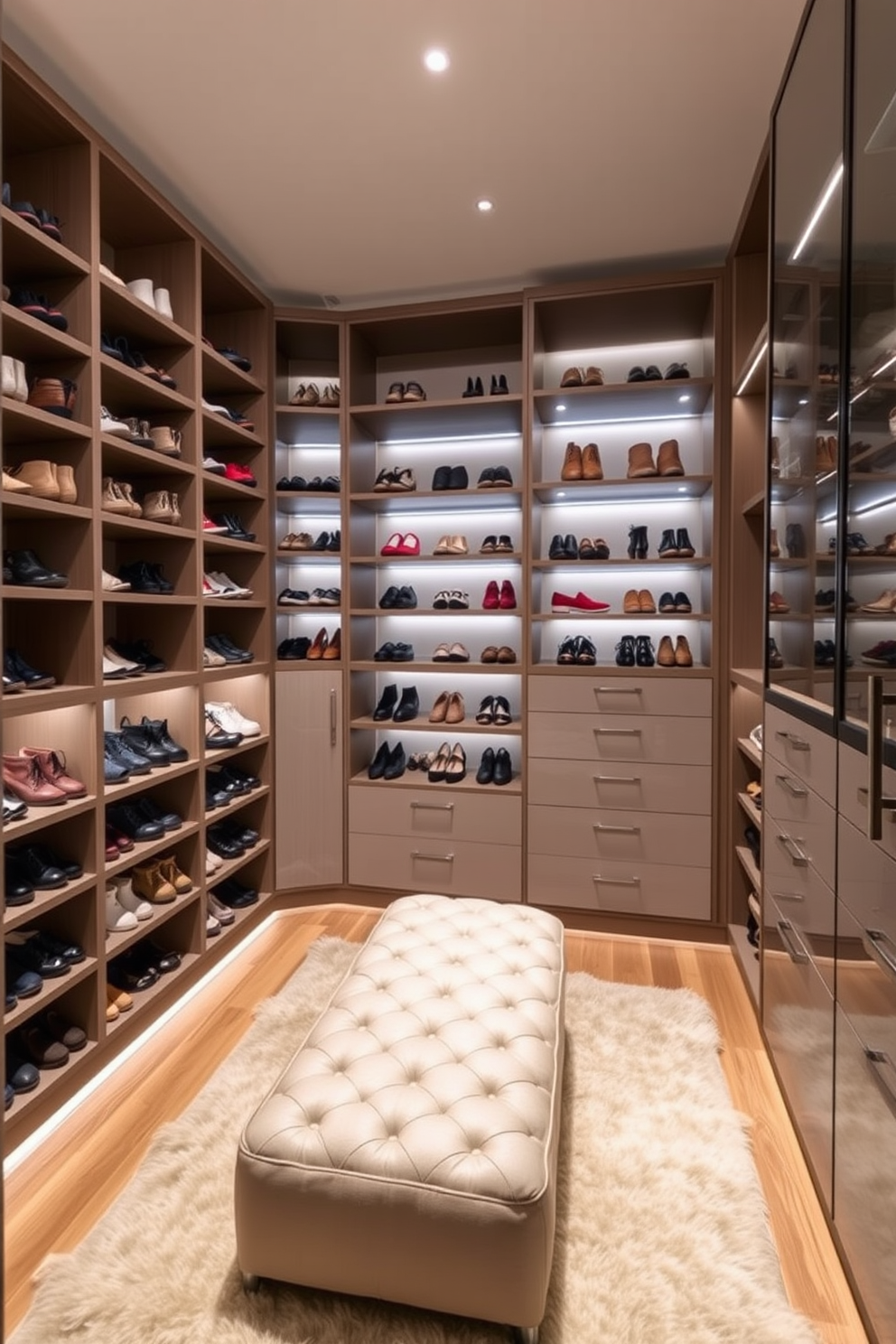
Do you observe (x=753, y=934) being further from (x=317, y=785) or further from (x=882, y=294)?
(x=882, y=294)

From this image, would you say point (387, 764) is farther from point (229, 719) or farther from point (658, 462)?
point (658, 462)

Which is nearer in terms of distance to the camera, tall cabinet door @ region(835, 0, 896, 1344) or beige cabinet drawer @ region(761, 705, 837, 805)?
tall cabinet door @ region(835, 0, 896, 1344)

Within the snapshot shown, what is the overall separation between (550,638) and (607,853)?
1000 millimetres

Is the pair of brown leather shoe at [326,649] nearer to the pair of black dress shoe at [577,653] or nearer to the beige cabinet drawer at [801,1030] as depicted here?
the pair of black dress shoe at [577,653]

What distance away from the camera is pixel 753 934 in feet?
9.33

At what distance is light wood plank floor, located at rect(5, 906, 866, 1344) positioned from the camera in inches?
63.1

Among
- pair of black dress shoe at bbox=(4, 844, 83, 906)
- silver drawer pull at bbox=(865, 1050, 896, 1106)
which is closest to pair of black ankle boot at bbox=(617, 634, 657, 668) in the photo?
silver drawer pull at bbox=(865, 1050, 896, 1106)

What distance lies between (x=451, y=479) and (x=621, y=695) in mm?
1187

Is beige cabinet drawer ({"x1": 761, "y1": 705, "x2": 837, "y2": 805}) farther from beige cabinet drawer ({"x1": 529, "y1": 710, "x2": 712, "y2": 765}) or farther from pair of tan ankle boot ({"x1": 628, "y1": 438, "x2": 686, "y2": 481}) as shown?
pair of tan ankle boot ({"x1": 628, "y1": 438, "x2": 686, "y2": 481})

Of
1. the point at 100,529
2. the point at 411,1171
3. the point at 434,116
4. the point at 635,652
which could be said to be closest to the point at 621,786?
the point at 635,652

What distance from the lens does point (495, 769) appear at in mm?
3352

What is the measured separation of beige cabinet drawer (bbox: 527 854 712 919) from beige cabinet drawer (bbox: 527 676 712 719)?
0.60m

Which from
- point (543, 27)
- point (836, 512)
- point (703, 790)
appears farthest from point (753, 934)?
point (543, 27)

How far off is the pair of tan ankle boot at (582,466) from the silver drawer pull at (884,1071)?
7.67 feet
